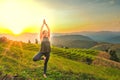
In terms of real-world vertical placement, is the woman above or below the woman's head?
below

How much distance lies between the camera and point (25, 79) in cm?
2241

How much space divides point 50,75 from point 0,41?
82.6 feet

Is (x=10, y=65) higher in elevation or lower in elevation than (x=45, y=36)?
lower

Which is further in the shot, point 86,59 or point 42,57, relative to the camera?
point 86,59

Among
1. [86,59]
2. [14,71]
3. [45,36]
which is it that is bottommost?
[86,59]

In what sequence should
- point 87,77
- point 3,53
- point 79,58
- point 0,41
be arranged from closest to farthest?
point 87,77
point 3,53
point 0,41
point 79,58

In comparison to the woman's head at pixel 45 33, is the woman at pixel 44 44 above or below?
below

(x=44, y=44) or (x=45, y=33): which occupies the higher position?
(x=45, y=33)

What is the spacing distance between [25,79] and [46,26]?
4.65 metres

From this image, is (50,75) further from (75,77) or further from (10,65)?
(10,65)

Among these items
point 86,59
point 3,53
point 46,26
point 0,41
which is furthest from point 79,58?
point 46,26

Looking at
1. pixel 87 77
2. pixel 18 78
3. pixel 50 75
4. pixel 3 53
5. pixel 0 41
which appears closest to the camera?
pixel 18 78

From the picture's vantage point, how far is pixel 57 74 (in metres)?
26.5

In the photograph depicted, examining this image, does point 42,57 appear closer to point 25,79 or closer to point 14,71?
point 25,79
